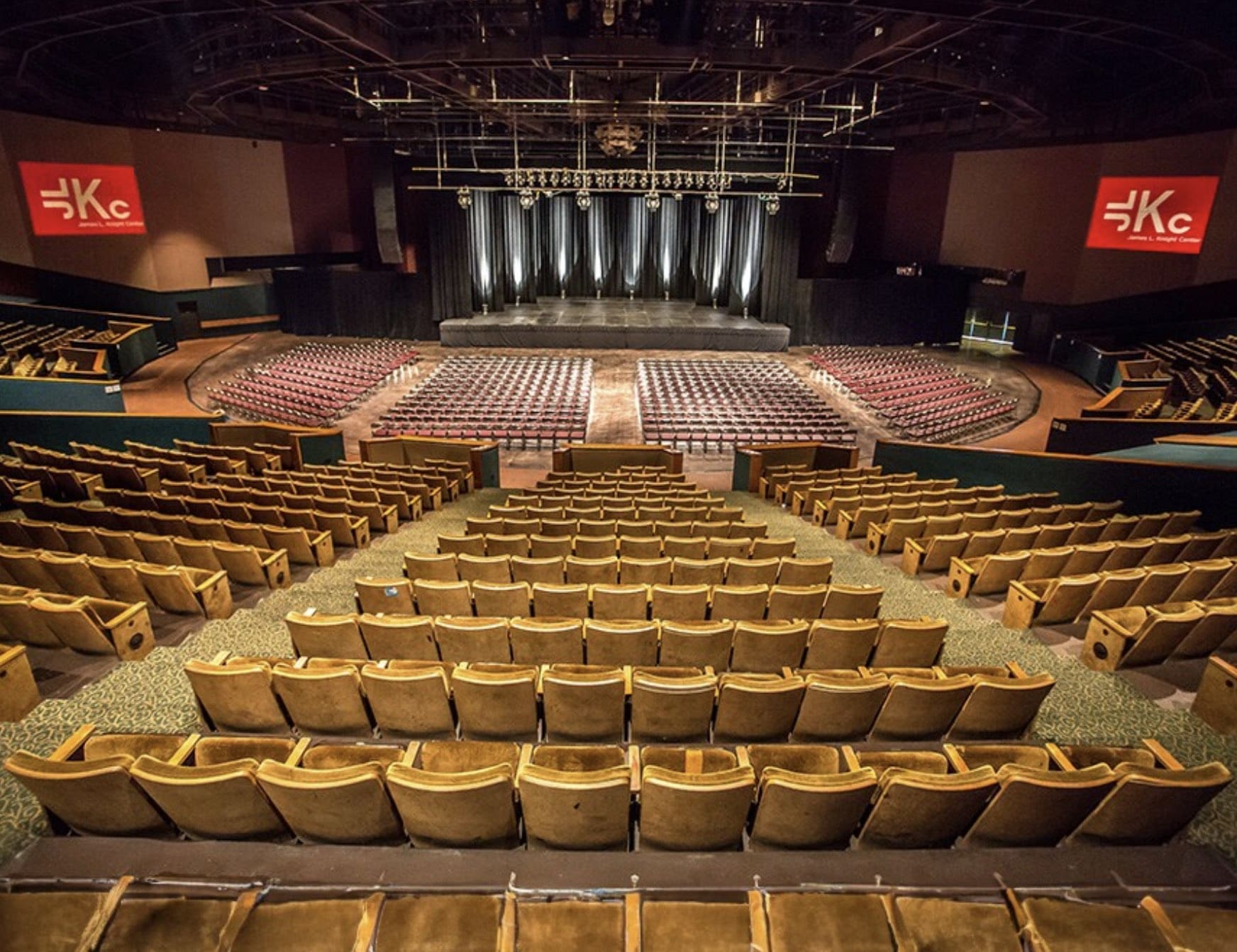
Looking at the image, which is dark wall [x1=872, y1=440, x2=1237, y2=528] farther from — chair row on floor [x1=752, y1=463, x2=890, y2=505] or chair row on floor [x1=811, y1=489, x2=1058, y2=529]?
chair row on floor [x1=811, y1=489, x2=1058, y2=529]

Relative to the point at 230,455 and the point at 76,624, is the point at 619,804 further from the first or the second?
the point at 230,455

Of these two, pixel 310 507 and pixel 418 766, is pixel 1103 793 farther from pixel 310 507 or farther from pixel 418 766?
pixel 310 507

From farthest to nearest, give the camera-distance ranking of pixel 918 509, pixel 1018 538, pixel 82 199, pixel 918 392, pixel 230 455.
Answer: pixel 82 199 → pixel 918 392 → pixel 230 455 → pixel 918 509 → pixel 1018 538

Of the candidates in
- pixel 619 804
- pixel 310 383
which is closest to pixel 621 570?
pixel 619 804

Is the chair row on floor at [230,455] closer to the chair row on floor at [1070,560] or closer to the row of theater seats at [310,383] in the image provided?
the row of theater seats at [310,383]

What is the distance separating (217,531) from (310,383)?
13.1 m

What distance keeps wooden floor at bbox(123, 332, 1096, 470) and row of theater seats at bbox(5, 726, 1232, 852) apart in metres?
10.0

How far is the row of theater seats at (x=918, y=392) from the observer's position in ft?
53.7

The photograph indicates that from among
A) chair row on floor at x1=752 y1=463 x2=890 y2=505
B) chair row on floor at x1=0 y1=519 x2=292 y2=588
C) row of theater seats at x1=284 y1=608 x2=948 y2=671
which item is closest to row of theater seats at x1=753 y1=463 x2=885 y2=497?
chair row on floor at x1=752 y1=463 x2=890 y2=505

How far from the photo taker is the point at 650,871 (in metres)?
2.69

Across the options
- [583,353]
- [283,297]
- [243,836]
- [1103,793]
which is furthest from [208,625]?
[283,297]

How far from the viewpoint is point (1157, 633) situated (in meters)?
4.25

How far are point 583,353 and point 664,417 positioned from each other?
355 inches

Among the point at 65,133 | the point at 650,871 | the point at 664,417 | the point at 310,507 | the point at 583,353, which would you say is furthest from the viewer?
the point at 583,353
